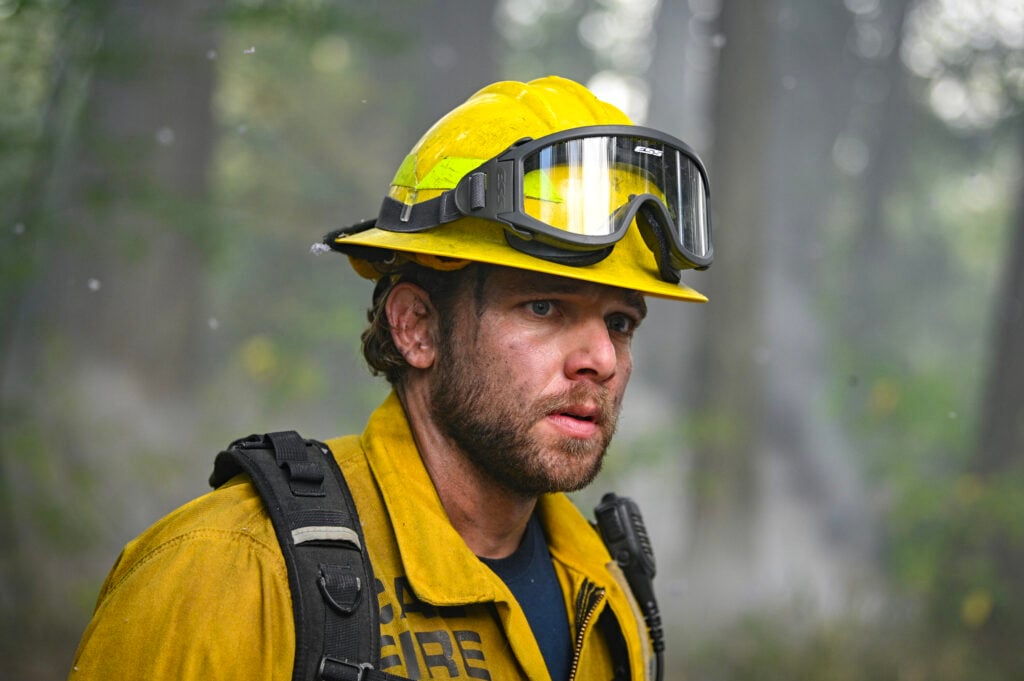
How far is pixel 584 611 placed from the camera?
249 centimetres

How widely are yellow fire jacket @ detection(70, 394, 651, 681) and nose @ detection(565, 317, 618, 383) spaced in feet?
1.49

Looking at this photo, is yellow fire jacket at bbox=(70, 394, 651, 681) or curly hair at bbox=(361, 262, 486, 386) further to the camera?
curly hair at bbox=(361, 262, 486, 386)

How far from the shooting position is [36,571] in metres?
6.79

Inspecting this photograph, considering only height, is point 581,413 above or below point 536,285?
below

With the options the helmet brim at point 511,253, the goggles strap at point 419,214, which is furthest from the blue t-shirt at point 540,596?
the goggles strap at point 419,214

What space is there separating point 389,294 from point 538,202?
0.55 metres

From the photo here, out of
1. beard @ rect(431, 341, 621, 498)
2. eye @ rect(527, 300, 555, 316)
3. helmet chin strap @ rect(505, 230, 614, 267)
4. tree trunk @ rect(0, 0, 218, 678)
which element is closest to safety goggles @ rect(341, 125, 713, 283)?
helmet chin strap @ rect(505, 230, 614, 267)

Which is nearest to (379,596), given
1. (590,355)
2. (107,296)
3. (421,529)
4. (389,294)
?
(421,529)

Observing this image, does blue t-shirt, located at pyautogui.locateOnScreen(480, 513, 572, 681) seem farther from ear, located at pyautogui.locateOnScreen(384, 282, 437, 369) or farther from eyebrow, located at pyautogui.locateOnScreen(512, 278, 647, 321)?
eyebrow, located at pyautogui.locateOnScreen(512, 278, 647, 321)

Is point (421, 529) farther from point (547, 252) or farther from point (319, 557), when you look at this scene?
point (547, 252)

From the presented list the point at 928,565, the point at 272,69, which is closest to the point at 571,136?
the point at 928,565

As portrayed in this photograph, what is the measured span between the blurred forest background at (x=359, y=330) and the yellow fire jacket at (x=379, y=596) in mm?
4625

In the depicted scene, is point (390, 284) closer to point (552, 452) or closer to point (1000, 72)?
point (552, 452)

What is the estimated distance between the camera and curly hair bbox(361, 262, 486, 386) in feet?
8.09
